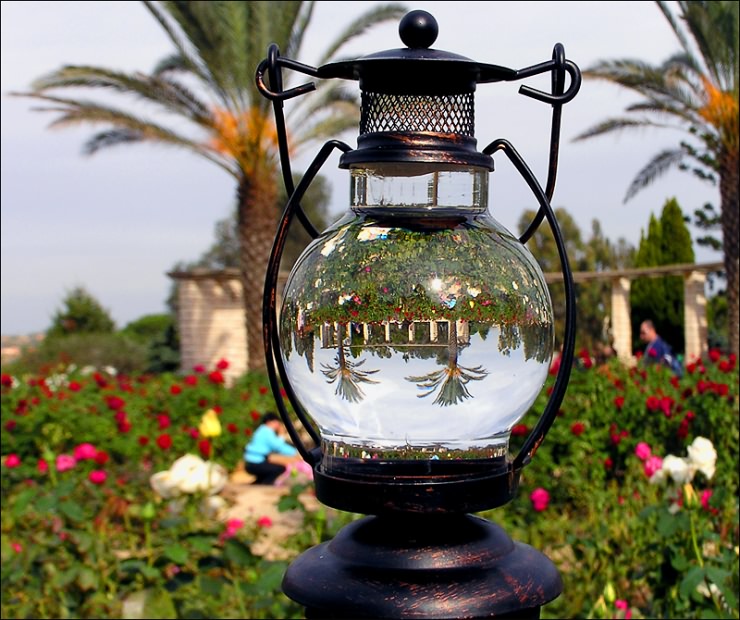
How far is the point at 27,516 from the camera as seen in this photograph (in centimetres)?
486

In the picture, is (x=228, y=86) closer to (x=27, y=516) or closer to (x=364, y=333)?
(x=27, y=516)

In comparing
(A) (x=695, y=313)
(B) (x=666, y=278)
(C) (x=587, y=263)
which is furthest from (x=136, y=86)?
(C) (x=587, y=263)

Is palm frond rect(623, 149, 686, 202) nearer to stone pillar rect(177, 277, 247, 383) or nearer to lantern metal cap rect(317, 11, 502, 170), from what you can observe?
stone pillar rect(177, 277, 247, 383)

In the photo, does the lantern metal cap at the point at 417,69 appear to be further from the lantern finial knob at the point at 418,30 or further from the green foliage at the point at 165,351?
the green foliage at the point at 165,351

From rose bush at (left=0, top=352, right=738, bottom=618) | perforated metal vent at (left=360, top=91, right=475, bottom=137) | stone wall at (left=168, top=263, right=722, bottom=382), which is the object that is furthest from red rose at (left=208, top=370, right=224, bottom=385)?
perforated metal vent at (left=360, top=91, right=475, bottom=137)

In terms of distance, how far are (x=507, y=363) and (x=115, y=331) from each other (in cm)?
2367

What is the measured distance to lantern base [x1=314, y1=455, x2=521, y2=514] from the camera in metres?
1.16

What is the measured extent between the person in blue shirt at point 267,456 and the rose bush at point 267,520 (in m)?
0.58

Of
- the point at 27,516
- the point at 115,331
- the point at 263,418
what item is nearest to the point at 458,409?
the point at 27,516

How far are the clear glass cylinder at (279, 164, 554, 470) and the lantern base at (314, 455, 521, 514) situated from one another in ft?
0.06

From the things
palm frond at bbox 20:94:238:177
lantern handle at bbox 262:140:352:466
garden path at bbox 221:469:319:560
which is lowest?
garden path at bbox 221:469:319:560

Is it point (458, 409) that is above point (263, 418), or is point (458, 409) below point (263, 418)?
above

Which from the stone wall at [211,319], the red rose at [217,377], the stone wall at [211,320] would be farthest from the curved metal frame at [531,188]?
the stone wall at [211,320]

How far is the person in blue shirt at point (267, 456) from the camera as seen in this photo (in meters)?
7.88
